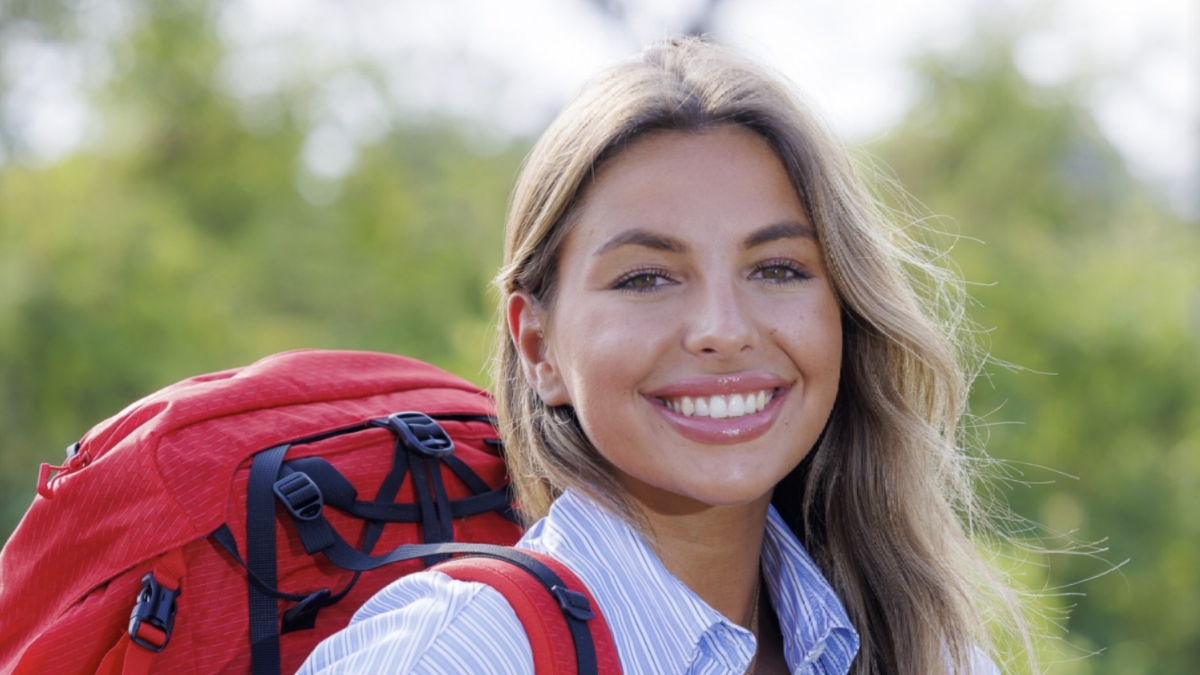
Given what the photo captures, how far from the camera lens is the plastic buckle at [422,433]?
5.80 ft

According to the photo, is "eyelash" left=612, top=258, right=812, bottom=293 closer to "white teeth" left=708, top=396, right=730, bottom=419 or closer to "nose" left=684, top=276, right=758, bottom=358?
"nose" left=684, top=276, right=758, bottom=358

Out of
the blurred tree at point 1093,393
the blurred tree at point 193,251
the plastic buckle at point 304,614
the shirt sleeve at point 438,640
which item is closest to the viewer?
the shirt sleeve at point 438,640

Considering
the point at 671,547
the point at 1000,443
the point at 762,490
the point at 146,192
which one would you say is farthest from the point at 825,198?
the point at 146,192

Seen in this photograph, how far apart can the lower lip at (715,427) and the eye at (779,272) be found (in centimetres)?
19

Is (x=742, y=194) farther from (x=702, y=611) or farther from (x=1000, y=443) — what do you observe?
(x=1000, y=443)

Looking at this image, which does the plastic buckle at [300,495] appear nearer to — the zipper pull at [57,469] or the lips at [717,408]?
the zipper pull at [57,469]

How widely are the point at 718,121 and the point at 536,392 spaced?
48 centimetres

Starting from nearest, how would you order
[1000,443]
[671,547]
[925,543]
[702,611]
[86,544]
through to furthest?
[86,544]
[702,611]
[671,547]
[925,543]
[1000,443]

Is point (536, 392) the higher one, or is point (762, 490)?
point (536, 392)

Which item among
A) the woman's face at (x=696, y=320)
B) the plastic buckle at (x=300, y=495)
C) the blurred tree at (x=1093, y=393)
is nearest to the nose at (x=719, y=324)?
the woman's face at (x=696, y=320)

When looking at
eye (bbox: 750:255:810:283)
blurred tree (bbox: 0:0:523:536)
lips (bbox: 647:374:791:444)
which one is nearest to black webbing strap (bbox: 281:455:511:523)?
lips (bbox: 647:374:791:444)

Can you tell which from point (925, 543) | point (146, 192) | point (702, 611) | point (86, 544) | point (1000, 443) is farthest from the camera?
point (146, 192)

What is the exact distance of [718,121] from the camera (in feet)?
5.85

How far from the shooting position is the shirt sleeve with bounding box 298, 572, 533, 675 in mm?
1348
